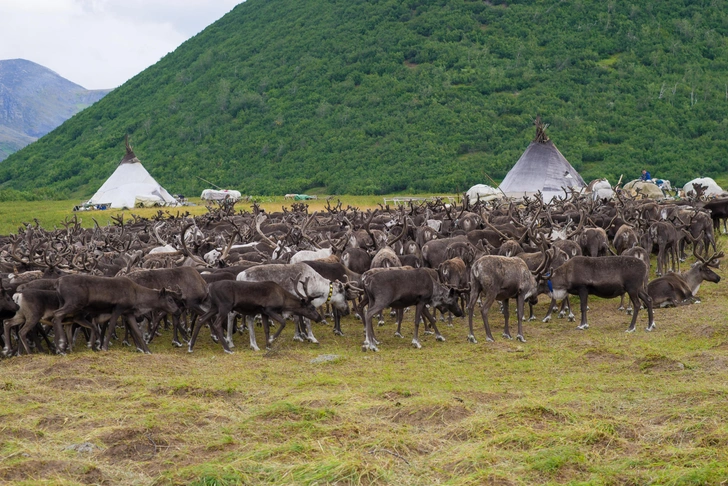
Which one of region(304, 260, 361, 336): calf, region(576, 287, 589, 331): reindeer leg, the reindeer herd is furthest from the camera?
region(304, 260, 361, 336): calf

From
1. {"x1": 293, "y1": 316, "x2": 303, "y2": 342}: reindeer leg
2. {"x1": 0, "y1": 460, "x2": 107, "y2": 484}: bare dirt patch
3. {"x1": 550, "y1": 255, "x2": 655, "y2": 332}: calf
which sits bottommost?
{"x1": 293, "y1": 316, "x2": 303, "y2": 342}: reindeer leg

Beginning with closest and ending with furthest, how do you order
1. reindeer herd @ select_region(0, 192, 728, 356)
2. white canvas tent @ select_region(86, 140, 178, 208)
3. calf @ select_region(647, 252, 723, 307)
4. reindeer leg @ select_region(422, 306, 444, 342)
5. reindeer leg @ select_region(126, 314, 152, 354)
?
reindeer herd @ select_region(0, 192, 728, 356) → reindeer leg @ select_region(126, 314, 152, 354) → reindeer leg @ select_region(422, 306, 444, 342) → calf @ select_region(647, 252, 723, 307) → white canvas tent @ select_region(86, 140, 178, 208)

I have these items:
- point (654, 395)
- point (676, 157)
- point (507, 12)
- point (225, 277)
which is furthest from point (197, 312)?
point (507, 12)

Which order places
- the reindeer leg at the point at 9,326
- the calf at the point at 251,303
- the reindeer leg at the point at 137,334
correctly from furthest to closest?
the calf at the point at 251,303 → the reindeer leg at the point at 137,334 → the reindeer leg at the point at 9,326

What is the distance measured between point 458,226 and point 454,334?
9.39 m

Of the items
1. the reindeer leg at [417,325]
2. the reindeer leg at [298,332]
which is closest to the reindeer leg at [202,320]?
the reindeer leg at [298,332]

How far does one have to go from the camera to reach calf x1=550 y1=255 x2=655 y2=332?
629 inches

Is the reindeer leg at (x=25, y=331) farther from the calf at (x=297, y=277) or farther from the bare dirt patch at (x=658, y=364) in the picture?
the bare dirt patch at (x=658, y=364)

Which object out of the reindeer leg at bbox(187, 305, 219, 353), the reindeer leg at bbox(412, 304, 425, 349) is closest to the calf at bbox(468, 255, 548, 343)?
the reindeer leg at bbox(412, 304, 425, 349)

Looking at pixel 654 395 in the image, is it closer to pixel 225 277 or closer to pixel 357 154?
pixel 225 277

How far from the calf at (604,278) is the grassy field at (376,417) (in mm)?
1755

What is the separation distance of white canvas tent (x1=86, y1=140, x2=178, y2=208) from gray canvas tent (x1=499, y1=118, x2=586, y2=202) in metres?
23.0

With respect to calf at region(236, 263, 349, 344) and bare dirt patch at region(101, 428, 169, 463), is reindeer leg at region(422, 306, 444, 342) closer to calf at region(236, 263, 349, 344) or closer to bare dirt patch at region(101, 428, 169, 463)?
calf at region(236, 263, 349, 344)

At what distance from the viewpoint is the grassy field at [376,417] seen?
8016mm
